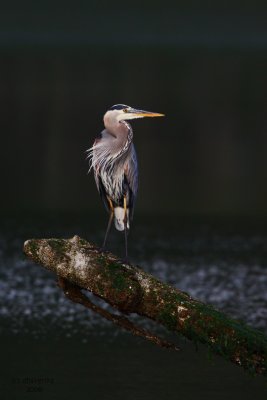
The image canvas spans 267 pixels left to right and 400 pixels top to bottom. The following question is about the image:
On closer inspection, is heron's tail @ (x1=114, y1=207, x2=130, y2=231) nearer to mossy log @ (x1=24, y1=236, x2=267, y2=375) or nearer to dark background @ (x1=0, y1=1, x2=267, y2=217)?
mossy log @ (x1=24, y1=236, x2=267, y2=375)

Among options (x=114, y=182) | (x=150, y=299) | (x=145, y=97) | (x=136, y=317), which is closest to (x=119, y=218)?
(x=114, y=182)

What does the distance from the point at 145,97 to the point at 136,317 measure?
51927mm

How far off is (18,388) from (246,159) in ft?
102

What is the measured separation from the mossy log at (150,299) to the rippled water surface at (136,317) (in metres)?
1.04

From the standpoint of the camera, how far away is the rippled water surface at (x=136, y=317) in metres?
13.3

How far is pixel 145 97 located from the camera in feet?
223

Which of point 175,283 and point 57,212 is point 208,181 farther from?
point 175,283

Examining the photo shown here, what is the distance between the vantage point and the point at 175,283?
19094mm

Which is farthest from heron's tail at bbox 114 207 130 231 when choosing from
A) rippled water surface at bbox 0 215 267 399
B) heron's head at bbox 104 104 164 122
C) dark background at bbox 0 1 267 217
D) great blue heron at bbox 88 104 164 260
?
dark background at bbox 0 1 267 217

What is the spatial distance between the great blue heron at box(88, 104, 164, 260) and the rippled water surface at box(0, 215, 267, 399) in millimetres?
1049

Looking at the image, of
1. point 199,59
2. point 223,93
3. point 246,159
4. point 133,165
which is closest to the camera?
point 133,165

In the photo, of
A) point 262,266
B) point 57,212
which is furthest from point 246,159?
point 262,266

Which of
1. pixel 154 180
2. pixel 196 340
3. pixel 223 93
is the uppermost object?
Result: pixel 223 93

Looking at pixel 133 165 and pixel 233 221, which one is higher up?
pixel 233 221
